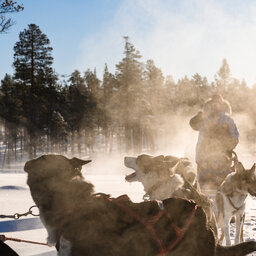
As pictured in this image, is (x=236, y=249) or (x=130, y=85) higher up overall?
(x=130, y=85)

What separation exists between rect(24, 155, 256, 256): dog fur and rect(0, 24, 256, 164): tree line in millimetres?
25992

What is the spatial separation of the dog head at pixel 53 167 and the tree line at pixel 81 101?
25.7m

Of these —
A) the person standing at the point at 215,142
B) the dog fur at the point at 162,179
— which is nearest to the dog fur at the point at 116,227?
the dog fur at the point at 162,179

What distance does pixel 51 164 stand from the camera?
270 cm

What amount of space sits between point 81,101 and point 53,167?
136 feet

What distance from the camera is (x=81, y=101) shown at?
43.3m

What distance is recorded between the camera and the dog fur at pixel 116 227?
2.17 meters

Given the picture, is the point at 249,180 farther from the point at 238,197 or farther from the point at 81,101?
the point at 81,101

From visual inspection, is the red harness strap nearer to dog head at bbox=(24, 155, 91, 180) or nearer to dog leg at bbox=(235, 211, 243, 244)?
dog head at bbox=(24, 155, 91, 180)

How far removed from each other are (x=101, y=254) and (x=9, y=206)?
481 centimetres

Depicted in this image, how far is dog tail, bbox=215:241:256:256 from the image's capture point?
91.0 inches

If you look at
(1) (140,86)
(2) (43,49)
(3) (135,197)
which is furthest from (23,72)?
(3) (135,197)

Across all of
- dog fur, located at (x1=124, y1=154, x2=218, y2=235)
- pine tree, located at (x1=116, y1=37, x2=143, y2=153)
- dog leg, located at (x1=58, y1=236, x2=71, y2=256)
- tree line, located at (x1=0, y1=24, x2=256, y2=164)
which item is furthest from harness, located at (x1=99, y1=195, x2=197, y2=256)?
pine tree, located at (x1=116, y1=37, x2=143, y2=153)

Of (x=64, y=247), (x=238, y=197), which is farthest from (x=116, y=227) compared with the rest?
(x=238, y=197)
